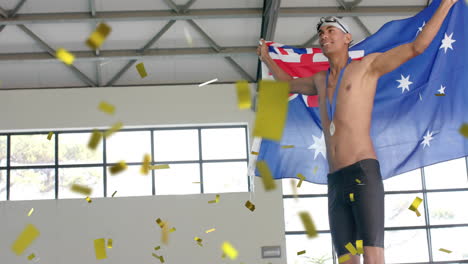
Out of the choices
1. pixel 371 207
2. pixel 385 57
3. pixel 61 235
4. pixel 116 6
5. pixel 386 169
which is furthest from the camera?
pixel 61 235

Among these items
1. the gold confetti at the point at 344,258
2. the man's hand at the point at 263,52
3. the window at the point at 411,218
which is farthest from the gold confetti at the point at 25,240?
the window at the point at 411,218

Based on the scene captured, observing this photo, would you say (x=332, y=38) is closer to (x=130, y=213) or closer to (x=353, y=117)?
(x=353, y=117)

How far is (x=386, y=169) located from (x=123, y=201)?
211 inches

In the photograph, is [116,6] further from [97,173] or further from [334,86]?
[334,86]

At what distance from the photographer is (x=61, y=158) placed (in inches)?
324

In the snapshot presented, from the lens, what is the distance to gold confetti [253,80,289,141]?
1.31 meters

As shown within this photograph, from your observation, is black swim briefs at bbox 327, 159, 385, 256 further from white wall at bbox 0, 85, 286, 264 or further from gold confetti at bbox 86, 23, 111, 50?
white wall at bbox 0, 85, 286, 264

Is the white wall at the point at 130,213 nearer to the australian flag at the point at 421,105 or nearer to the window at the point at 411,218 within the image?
the window at the point at 411,218

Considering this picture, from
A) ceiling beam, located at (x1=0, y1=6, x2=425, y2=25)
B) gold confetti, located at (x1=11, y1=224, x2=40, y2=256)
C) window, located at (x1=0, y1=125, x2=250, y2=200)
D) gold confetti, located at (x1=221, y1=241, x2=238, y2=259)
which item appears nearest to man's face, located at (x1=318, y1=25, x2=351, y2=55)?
gold confetti, located at (x1=221, y1=241, x2=238, y2=259)

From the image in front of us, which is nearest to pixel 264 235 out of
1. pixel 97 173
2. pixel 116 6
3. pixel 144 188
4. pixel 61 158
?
pixel 144 188

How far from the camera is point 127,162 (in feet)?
27.0

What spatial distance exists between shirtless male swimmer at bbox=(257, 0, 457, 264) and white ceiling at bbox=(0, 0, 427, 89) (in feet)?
15.6

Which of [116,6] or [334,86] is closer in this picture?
[334,86]

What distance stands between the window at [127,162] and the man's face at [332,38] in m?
5.89
